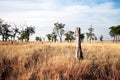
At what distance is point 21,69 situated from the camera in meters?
7.69

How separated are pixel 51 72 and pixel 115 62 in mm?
3297

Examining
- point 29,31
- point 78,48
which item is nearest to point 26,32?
point 29,31

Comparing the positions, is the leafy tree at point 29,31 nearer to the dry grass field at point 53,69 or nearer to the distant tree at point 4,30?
the distant tree at point 4,30

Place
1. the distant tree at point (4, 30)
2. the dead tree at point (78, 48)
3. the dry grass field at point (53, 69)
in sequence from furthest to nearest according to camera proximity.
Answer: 1. the distant tree at point (4, 30)
2. the dead tree at point (78, 48)
3. the dry grass field at point (53, 69)

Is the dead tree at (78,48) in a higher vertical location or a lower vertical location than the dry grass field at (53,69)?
higher

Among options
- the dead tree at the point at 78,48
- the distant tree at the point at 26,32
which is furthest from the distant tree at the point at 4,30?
the dead tree at the point at 78,48

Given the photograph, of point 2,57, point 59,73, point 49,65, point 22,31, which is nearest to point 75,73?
point 59,73

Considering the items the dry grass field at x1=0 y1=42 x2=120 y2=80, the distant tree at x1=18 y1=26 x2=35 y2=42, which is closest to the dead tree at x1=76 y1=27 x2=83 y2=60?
the dry grass field at x1=0 y1=42 x2=120 y2=80

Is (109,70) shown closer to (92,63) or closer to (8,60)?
(92,63)

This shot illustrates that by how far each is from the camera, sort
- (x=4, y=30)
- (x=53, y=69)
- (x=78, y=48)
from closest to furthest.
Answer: (x=53, y=69) < (x=78, y=48) < (x=4, y=30)

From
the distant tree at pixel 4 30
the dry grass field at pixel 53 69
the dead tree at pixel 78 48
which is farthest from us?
the distant tree at pixel 4 30

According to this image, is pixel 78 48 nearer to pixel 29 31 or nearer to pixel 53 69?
pixel 53 69

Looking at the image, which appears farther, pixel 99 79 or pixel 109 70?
pixel 109 70

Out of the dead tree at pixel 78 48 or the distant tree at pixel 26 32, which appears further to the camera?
the distant tree at pixel 26 32
